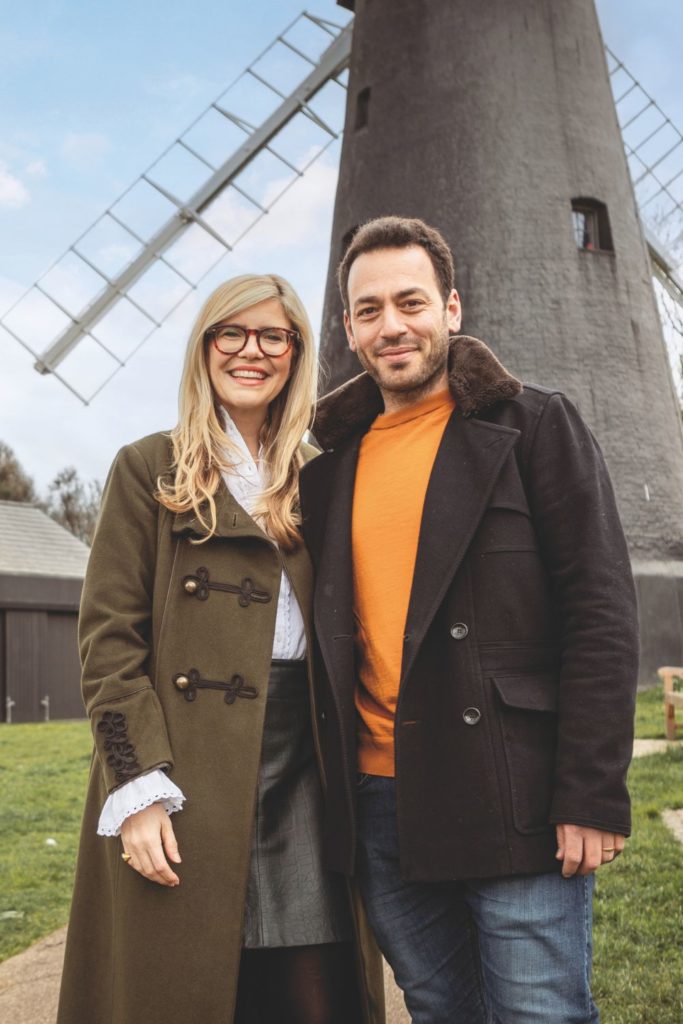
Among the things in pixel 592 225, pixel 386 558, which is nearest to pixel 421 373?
pixel 386 558

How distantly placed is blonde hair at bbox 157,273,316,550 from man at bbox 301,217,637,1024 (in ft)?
0.55

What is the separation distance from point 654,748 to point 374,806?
5618 mm

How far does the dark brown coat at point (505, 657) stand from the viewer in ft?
5.87

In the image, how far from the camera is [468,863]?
1.82 meters

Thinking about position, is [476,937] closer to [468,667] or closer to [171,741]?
[468,667]

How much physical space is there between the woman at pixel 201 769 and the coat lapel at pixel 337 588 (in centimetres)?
12

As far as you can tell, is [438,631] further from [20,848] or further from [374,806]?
[20,848]

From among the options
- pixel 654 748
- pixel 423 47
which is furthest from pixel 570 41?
pixel 654 748

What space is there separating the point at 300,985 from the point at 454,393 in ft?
4.44

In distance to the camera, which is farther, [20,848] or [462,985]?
[20,848]

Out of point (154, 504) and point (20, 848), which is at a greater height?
point (154, 504)

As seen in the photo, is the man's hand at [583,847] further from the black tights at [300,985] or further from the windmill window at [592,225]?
the windmill window at [592,225]

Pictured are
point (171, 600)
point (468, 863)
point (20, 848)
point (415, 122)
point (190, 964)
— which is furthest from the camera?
point (415, 122)

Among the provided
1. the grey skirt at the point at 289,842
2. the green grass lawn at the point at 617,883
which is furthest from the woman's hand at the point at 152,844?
the green grass lawn at the point at 617,883
